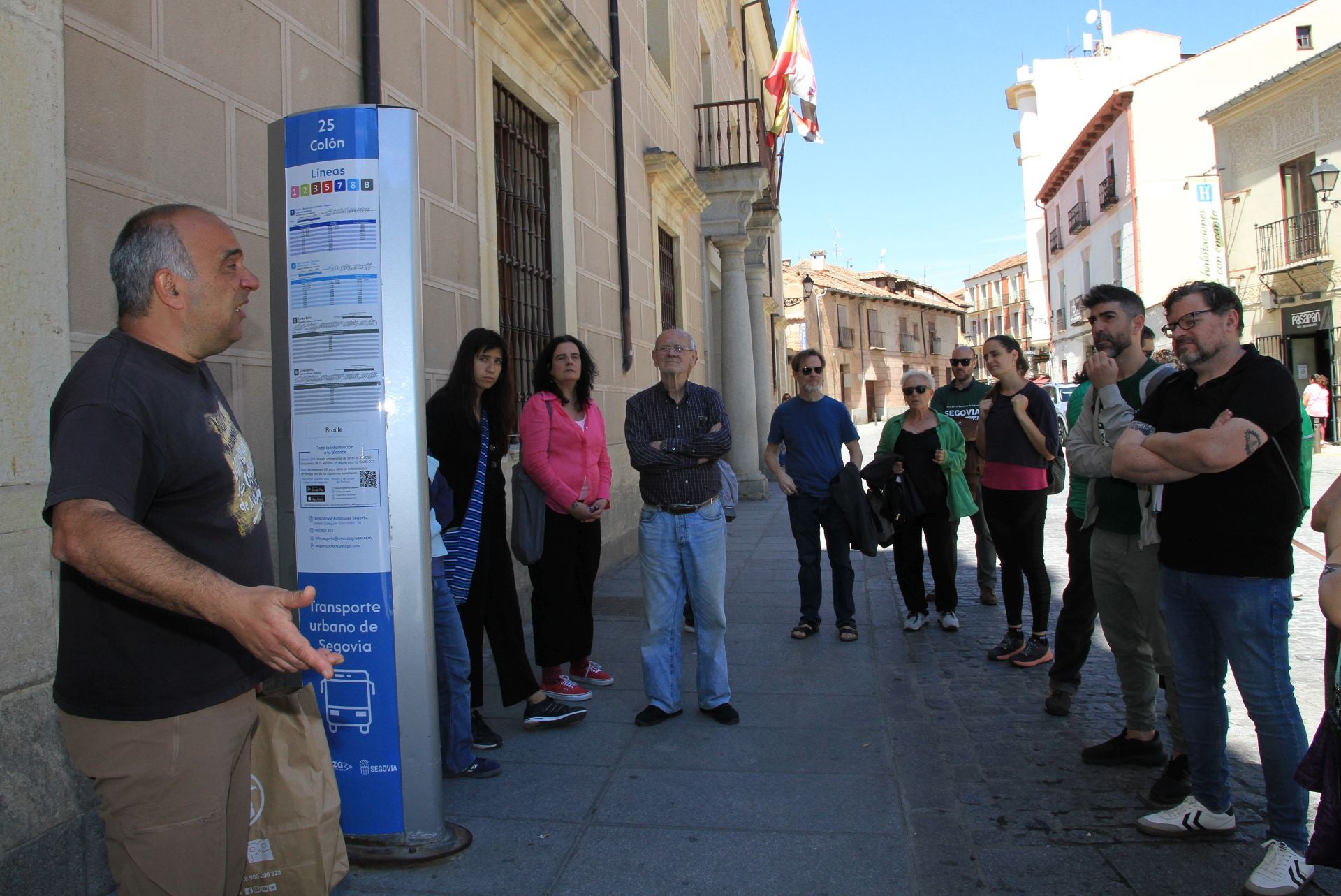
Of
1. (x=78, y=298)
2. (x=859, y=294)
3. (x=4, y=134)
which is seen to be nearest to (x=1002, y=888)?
(x=78, y=298)

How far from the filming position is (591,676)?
17.0ft

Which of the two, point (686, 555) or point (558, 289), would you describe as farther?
point (558, 289)

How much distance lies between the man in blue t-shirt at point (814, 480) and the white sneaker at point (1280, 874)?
3.33m

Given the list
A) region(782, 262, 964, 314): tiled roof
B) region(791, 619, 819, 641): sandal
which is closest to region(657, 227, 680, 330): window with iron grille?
region(791, 619, 819, 641): sandal

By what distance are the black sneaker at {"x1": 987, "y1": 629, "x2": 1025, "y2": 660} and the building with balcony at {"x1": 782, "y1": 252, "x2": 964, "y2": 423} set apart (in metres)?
44.7

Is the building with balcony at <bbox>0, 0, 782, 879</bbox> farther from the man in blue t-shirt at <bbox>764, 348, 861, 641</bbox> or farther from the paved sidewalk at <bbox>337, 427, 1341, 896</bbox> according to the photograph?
the man in blue t-shirt at <bbox>764, 348, 861, 641</bbox>

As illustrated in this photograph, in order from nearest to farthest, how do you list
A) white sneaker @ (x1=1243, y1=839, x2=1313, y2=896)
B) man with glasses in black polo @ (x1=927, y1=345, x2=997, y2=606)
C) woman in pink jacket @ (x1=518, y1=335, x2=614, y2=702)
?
white sneaker @ (x1=1243, y1=839, x2=1313, y2=896), woman in pink jacket @ (x1=518, y1=335, x2=614, y2=702), man with glasses in black polo @ (x1=927, y1=345, x2=997, y2=606)

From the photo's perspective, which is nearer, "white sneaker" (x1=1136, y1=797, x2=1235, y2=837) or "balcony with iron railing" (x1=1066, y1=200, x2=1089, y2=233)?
"white sneaker" (x1=1136, y1=797, x2=1235, y2=837)

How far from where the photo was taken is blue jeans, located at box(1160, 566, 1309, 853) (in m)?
2.89

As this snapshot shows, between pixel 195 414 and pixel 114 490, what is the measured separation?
263 mm

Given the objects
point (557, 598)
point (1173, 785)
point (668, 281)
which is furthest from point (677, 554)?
point (668, 281)

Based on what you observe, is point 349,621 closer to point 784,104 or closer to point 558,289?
point 558,289

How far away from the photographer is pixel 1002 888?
290 cm

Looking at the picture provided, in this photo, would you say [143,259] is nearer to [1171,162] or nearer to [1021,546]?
[1021,546]
